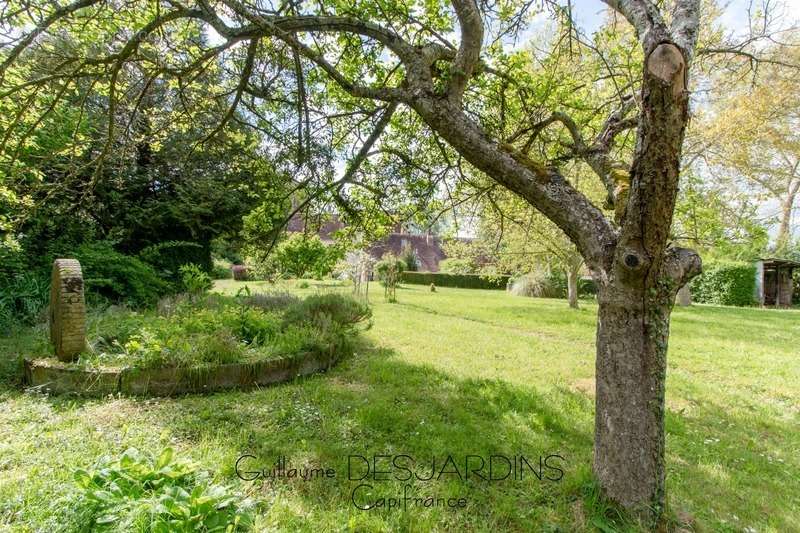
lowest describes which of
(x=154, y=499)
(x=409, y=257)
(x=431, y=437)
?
(x=431, y=437)

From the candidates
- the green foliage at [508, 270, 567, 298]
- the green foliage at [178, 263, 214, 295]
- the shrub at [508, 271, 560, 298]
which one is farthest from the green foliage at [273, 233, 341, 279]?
the green foliage at [508, 270, 567, 298]

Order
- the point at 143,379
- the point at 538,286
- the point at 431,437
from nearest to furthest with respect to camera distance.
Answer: the point at 431,437 → the point at 143,379 → the point at 538,286

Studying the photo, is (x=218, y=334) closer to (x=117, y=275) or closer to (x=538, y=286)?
(x=117, y=275)

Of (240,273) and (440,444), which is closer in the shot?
(440,444)

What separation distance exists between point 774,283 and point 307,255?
2582cm

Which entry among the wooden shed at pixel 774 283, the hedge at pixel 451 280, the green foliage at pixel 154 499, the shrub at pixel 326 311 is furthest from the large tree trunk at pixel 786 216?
the green foliage at pixel 154 499

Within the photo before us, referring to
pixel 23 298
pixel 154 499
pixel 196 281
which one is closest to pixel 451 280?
pixel 196 281

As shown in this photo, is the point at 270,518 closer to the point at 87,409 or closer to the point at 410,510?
the point at 410,510

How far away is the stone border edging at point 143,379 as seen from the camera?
3.78 meters

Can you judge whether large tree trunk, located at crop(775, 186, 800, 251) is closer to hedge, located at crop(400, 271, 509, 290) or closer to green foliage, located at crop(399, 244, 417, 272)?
hedge, located at crop(400, 271, 509, 290)

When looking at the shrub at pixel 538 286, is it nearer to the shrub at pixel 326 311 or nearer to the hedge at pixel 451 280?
the hedge at pixel 451 280

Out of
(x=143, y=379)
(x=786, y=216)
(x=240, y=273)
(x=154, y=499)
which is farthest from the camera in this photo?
(x=240, y=273)

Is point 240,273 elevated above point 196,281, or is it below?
below

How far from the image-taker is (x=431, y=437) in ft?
10.7
